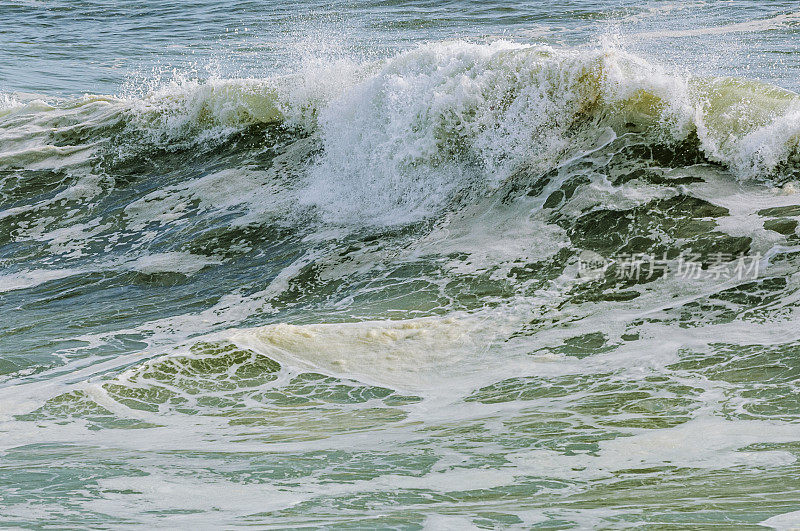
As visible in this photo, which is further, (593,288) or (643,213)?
(643,213)

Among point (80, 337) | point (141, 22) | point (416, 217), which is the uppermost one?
point (141, 22)

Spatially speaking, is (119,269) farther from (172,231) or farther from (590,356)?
(590,356)

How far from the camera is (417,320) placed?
5.41 meters

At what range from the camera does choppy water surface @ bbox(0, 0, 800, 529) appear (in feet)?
11.1

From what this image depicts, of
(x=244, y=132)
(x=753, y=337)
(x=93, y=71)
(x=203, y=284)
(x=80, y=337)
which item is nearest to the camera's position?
(x=753, y=337)

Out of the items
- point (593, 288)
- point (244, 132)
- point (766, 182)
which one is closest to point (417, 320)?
point (593, 288)

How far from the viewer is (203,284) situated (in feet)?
22.4

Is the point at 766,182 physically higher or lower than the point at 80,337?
higher

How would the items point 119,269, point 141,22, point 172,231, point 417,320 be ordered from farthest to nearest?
point 141,22, point 172,231, point 119,269, point 417,320

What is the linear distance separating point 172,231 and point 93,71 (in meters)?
10.0

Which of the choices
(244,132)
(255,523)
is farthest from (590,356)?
(244,132)

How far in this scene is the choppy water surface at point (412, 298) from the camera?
337cm

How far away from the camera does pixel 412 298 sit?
19.2 feet

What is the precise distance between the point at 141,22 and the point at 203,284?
1694 centimetres
